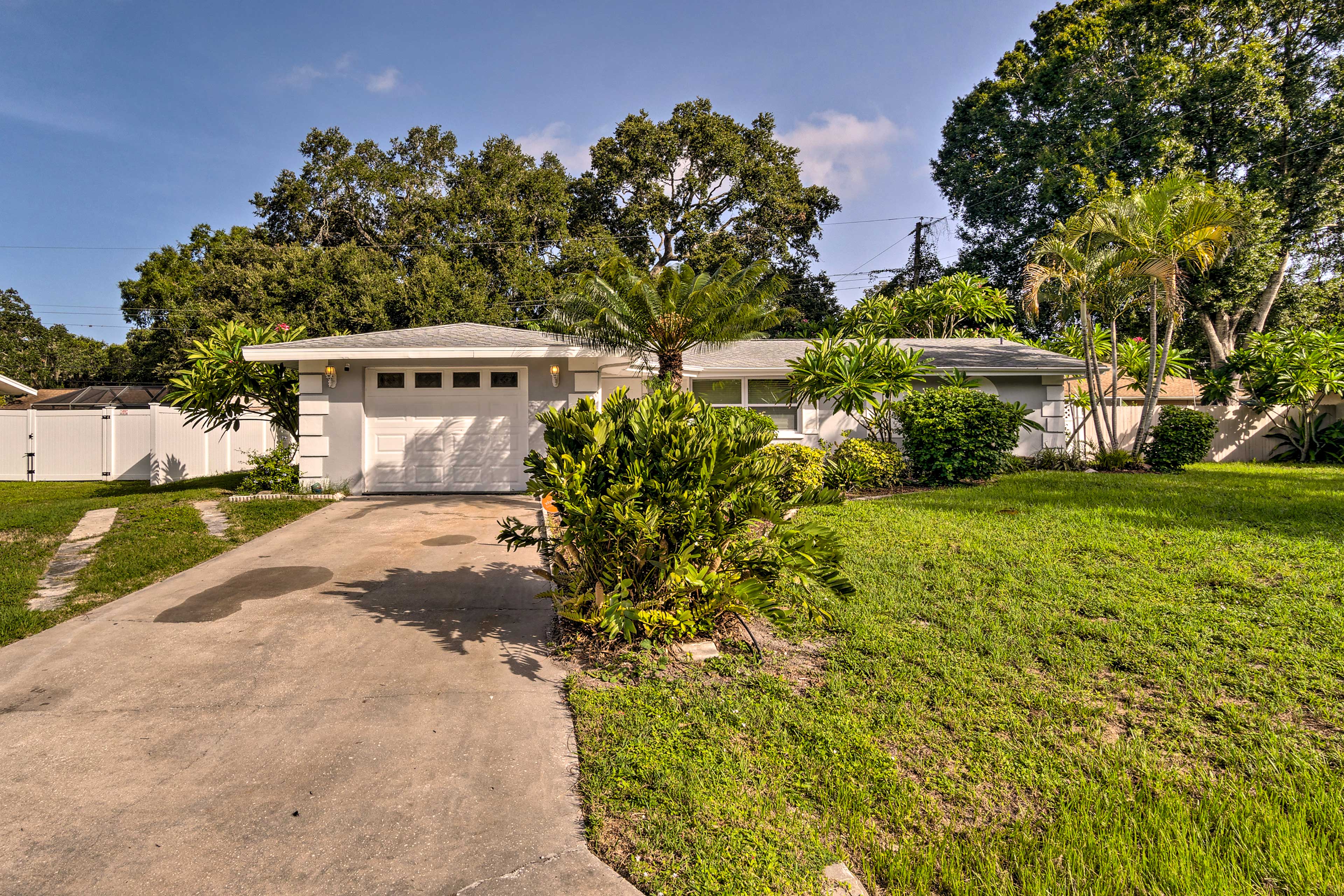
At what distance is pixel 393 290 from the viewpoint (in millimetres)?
24078

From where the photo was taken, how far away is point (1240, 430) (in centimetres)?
1667

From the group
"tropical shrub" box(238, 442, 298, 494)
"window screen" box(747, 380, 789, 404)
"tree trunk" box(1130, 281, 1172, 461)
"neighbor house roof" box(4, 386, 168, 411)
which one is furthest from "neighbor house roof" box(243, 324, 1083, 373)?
"neighbor house roof" box(4, 386, 168, 411)

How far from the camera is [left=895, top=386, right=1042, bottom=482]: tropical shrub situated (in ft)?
35.4

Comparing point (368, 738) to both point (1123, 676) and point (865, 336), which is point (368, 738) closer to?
point (1123, 676)

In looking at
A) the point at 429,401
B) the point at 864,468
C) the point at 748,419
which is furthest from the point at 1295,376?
the point at 429,401

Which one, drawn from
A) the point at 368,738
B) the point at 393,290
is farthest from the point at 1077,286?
the point at 393,290

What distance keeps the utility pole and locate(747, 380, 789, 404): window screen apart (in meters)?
17.9

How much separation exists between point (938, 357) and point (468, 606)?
11702mm

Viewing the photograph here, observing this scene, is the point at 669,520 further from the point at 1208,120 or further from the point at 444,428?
the point at 1208,120

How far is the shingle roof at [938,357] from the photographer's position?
12.9m

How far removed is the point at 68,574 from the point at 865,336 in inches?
446

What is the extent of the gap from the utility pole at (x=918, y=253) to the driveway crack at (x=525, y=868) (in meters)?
28.9

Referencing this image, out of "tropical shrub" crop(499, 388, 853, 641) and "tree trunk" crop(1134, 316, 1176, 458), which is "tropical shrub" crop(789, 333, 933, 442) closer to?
"tree trunk" crop(1134, 316, 1176, 458)

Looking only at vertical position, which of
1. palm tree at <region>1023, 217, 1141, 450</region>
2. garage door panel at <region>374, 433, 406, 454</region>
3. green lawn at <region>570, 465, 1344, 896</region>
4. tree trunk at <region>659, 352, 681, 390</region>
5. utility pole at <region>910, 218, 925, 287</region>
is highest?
utility pole at <region>910, 218, 925, 287</region>
